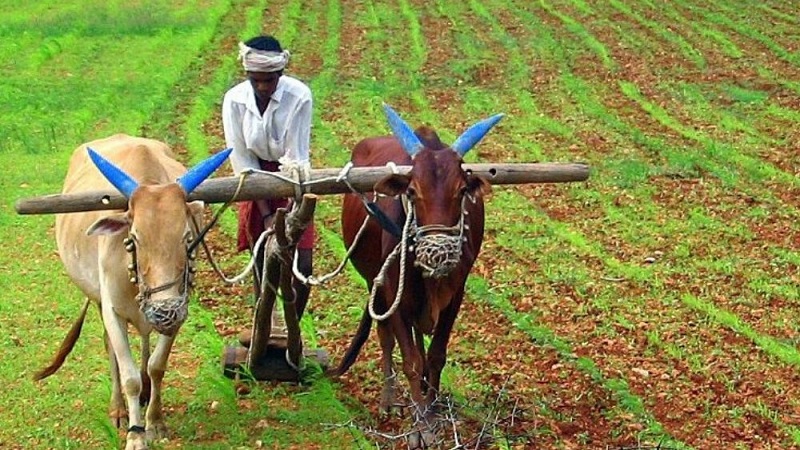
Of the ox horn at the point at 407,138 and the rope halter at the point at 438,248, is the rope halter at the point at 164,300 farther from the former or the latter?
the ox horn at the point at 407,138

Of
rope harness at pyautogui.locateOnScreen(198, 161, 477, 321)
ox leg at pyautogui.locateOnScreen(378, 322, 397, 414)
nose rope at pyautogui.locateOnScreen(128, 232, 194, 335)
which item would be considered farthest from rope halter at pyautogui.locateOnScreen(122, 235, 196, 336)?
ox leg at pyautogui.locateOnScreen(378, 322, 397, 414)

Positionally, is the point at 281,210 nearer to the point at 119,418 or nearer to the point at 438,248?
the point at 438,248

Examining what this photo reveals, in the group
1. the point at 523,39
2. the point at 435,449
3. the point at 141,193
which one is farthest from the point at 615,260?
the point at 523,39

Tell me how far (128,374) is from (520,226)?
513 centimetres

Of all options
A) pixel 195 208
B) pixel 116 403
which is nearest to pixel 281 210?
pixel 195 208

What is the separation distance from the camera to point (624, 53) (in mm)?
19297

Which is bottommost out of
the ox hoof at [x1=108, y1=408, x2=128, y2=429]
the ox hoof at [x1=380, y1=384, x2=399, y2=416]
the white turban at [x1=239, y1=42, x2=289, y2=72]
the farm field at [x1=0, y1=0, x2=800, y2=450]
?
the farm field at [x1=0, y1=0, x2=800, y2=450]

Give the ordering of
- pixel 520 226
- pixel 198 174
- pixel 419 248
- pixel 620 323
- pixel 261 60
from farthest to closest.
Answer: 1. pixel 520 226
2. pixel 620 323
3. pixel 261 60
4. pixel 198 174
5. pixel 419 248

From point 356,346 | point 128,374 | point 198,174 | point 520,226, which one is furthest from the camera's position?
point 520,226

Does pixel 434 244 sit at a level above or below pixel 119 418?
above

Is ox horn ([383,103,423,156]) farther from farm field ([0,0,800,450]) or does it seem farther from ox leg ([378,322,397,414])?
farm field ([0,0,800,450])

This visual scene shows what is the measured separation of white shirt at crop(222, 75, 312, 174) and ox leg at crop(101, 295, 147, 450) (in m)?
1.23

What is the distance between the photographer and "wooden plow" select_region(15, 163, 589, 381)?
20.0ft

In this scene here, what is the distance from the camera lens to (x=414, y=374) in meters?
6.55
